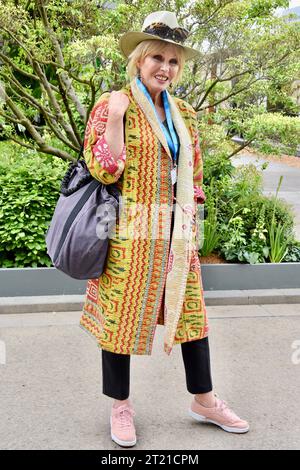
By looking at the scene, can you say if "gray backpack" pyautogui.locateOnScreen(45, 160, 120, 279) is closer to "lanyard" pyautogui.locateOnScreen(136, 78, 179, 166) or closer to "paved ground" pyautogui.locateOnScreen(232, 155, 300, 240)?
"lanyard" pyautogui.locateOnScreen(136, 78, 179, 166)

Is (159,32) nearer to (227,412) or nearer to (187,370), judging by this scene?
(187,370)

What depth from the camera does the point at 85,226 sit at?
2.38 metres

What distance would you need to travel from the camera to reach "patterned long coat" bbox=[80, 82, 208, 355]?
7.83 feet

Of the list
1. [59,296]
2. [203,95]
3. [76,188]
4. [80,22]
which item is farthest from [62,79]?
[76,188]

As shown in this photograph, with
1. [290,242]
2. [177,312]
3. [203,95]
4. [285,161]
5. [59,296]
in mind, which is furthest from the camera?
[285,161]

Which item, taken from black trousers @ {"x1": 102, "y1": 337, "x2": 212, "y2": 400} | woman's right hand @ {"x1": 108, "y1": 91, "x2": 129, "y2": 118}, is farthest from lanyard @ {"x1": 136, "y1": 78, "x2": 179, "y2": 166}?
black trousers @ {"x1": 102, "y1": 337, "x2": 212, "y2": 400}

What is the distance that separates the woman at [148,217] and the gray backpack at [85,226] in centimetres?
6

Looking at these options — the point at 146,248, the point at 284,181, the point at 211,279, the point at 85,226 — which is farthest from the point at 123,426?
the point at 284,181

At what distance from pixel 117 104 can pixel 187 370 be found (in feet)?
4.15

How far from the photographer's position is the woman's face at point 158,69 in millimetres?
2393

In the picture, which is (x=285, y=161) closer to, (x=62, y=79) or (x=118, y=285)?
(x=62, y=79)

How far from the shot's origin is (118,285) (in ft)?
8.08

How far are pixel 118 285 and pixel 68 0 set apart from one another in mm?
3928

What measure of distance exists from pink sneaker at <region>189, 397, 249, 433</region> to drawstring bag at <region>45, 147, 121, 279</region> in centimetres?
90
